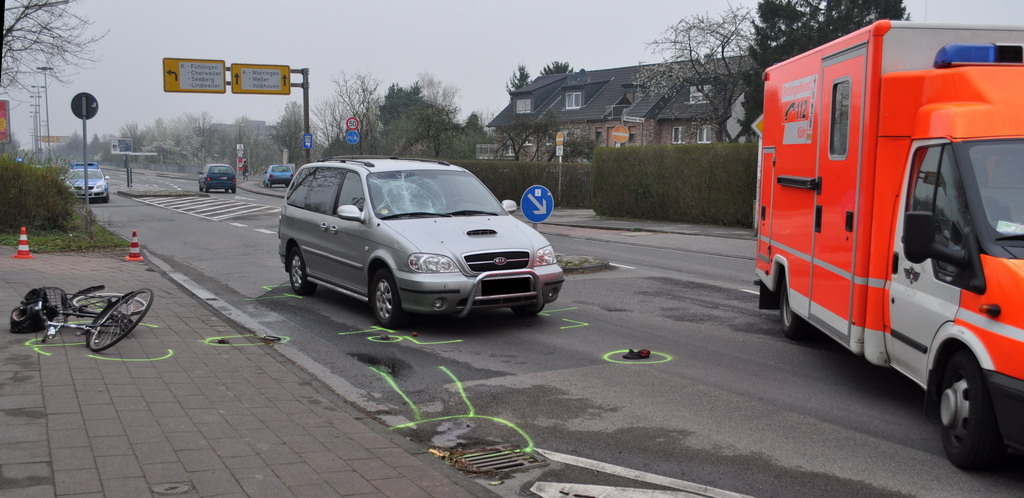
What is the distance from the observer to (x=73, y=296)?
803cm

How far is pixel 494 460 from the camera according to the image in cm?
509

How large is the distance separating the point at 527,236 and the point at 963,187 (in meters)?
4.97

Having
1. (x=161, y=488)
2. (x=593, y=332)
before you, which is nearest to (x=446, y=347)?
(x=593, y=332)

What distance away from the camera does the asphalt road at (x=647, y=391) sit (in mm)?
4891

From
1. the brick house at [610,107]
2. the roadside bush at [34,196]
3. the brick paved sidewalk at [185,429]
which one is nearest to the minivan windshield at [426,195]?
the brick paved sidewalk at [185,429]

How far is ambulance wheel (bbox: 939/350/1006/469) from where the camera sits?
4.57 metres

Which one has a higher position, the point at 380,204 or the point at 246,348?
the point at 380,204

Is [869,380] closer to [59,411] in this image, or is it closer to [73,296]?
[59,411]

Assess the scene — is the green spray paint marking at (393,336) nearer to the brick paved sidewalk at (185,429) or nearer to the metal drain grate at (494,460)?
the brick paved sidewalk at (185,429)

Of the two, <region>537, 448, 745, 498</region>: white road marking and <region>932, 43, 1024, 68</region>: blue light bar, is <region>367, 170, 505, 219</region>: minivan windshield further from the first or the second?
<region>932, 43, 1024, 68</region>: blue light bar

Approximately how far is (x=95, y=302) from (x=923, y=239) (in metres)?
7.03

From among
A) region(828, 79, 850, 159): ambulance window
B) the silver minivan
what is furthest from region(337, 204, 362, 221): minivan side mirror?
region(828, 79, 850, 159): ambulance window

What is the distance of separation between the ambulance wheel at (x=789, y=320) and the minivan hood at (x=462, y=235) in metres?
2.55

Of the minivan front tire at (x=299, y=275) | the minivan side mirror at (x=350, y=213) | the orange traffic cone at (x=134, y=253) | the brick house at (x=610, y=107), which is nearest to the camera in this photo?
the minivan side mirror at (x=350, y=213)
